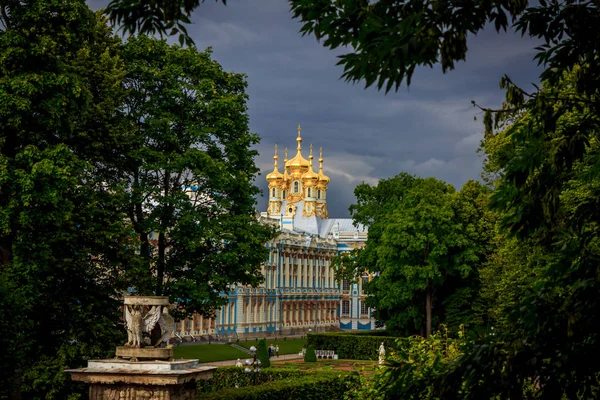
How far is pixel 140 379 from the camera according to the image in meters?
17.4

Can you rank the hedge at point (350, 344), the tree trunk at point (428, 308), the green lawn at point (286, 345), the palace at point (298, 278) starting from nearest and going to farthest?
the tree trunk at point (428, 308) → the hedge at point (350, 344) → the green lawn at point (286, 345) → the palace at point (298, 278)

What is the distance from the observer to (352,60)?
6.32m

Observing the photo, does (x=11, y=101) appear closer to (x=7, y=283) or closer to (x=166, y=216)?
(x=7, y=283)

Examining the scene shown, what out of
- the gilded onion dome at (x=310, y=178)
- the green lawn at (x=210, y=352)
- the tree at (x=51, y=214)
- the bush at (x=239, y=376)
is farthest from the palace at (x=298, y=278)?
the tree at (x=51, y=214)

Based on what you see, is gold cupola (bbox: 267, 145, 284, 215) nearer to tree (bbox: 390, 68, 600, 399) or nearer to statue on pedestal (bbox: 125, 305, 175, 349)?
statue on pedestal (bbox: 125, 305, 175, 349)

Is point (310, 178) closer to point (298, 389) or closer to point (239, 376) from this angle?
point (239, 376)

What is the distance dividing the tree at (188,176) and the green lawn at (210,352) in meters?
19.5

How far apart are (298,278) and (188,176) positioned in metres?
64.3

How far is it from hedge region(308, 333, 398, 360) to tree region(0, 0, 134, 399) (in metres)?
28.6

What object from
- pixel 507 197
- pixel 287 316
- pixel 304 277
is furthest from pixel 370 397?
pixel 304 277

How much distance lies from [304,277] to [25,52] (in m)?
75.1

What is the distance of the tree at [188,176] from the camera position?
2792 cm

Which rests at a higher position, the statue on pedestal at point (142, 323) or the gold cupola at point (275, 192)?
the gold cupola at point (275, 192)

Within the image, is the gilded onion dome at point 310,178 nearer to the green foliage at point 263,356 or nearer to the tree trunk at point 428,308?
the tree trunk at point 428,308
